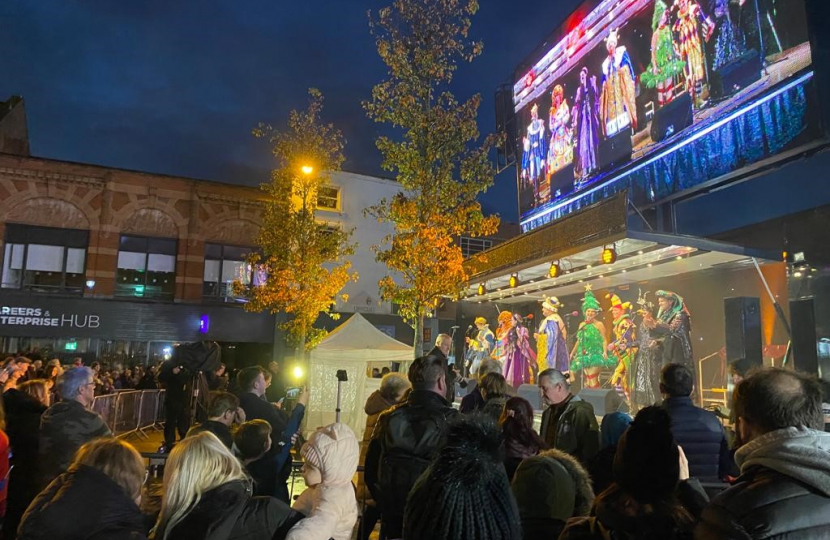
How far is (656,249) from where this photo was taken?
10.6m

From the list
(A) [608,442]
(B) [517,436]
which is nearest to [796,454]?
(B) [517,436]

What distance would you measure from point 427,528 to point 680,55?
499 inches

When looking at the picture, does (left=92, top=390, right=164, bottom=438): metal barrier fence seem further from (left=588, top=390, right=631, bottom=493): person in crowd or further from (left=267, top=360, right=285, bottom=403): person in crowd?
(left=588, top=390, right=631, bottom=493): person in crowd

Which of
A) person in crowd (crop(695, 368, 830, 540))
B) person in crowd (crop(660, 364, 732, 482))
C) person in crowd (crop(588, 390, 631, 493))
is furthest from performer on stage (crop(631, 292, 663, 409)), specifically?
person in crowd (crop(695, 368, 830, 540))

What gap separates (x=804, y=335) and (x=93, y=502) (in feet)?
34.0

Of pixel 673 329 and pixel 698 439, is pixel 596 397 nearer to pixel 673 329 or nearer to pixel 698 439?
pixel 673 329

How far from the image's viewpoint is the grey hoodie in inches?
68.1

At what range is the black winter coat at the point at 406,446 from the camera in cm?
386

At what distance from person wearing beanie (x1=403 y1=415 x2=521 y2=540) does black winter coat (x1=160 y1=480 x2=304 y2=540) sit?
1.46 m

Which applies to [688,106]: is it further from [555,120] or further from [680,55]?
[555,120]

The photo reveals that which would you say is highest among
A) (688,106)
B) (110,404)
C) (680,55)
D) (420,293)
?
(680,55)

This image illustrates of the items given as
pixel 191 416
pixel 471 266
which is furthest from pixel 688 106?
pixel 191 416

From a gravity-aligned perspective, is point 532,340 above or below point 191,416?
above

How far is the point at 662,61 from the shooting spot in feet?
39.6
